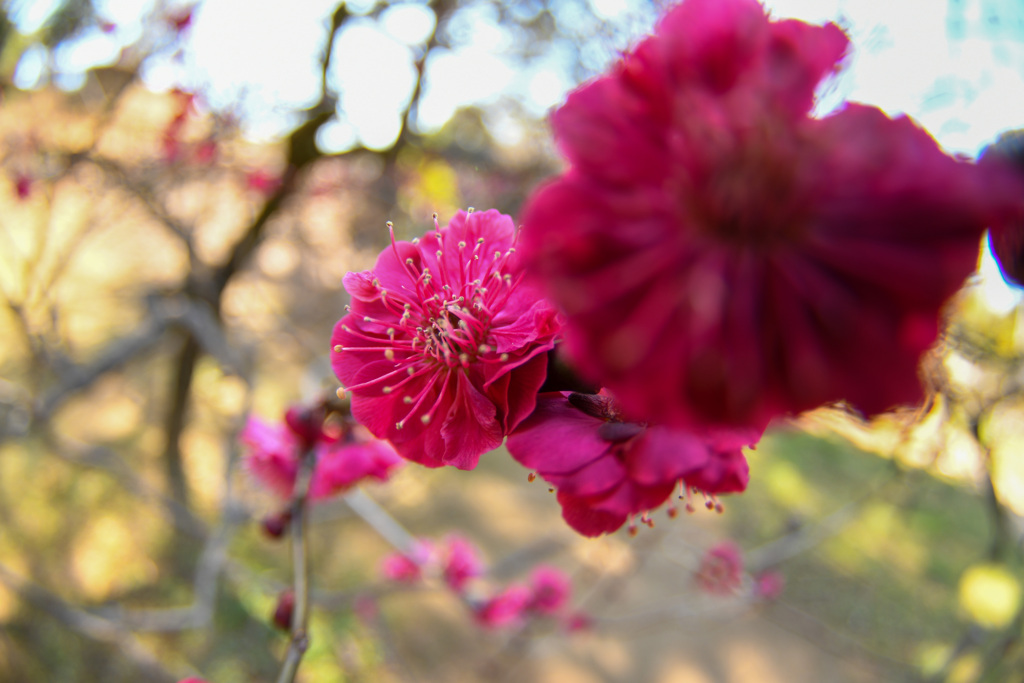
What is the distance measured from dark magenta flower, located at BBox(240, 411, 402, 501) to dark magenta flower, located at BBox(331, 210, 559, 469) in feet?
1.28

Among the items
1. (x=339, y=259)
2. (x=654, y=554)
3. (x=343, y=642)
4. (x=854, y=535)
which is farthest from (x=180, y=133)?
(x=854, y=535)

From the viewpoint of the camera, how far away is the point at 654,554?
390cm

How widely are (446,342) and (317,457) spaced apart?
1.81 ft

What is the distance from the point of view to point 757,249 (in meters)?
0.33

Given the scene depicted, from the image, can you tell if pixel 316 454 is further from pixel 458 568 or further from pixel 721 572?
pixel 721 572

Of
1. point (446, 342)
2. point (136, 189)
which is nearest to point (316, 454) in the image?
point (446, 342)

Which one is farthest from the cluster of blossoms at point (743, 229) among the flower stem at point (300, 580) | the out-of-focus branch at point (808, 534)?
the out-of-focus branch at point (808, 534)

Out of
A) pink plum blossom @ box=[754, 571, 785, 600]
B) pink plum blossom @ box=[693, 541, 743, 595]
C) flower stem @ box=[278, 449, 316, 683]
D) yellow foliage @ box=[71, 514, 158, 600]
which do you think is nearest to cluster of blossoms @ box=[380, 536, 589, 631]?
pink plum blossom @ box=[693, 541, 743, 595]

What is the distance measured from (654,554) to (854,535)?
5.66ft

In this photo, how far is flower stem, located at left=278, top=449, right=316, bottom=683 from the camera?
63 cm

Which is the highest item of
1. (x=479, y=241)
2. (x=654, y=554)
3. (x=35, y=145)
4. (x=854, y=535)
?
(x=479, y=241)

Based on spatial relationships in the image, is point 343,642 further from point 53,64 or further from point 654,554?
point 53,64

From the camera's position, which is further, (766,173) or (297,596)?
(297,596)

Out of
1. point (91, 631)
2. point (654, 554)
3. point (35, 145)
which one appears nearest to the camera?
point (91, 631)
